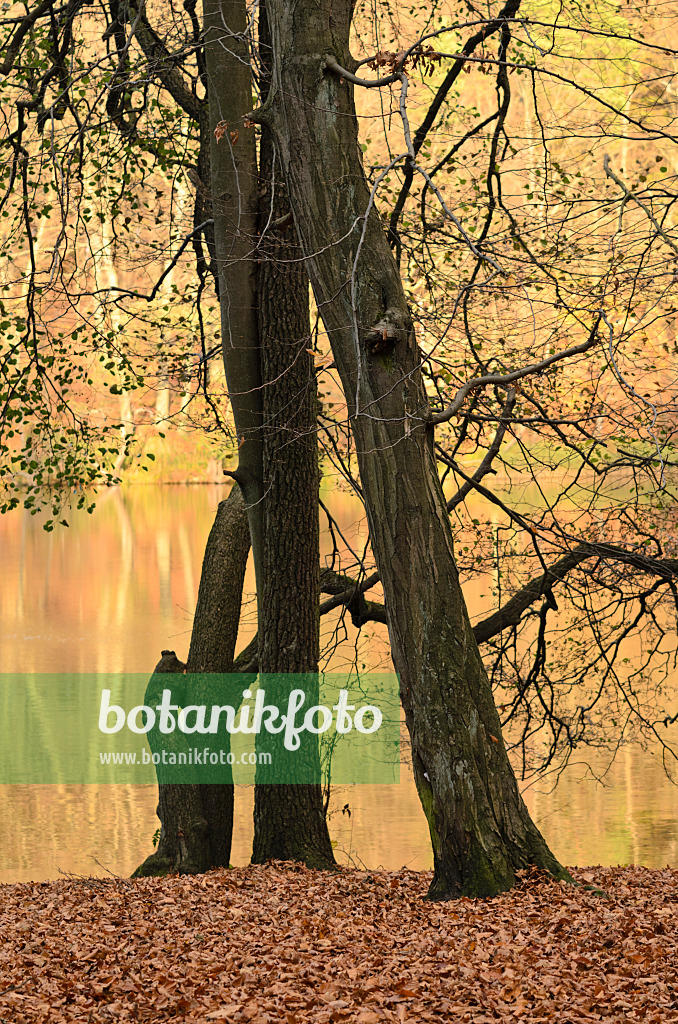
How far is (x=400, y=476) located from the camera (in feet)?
16.1

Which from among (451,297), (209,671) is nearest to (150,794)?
(209,671)

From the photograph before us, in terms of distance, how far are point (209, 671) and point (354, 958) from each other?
3685 millimetres

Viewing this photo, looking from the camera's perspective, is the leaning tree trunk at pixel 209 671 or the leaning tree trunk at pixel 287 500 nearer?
the leaning tree trunk at pixel 287 500

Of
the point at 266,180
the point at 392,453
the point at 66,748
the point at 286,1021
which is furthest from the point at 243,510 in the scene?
the point at 66,748

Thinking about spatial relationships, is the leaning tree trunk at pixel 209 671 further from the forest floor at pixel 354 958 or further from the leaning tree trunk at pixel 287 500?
the forest floor at pixel 354 958

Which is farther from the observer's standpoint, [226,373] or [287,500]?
[226,373]

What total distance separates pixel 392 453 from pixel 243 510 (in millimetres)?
3145

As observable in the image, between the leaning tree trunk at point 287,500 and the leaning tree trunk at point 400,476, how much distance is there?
169cm

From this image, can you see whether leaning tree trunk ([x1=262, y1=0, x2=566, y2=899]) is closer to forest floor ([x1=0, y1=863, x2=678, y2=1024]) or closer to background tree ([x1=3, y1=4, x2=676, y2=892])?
background tree ([x1=3, y1=4, x2=676, y2=892])

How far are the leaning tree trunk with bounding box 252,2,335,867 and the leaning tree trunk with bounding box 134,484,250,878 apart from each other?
0.73 m

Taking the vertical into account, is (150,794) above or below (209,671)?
below

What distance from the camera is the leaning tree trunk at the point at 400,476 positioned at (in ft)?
15.6

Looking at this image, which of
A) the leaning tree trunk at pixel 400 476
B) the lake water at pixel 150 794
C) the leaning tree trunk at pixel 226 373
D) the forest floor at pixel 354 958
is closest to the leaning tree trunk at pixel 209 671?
the leaning tree trunk at pixel 226 373

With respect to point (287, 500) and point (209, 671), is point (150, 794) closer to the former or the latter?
point (209, 671)
